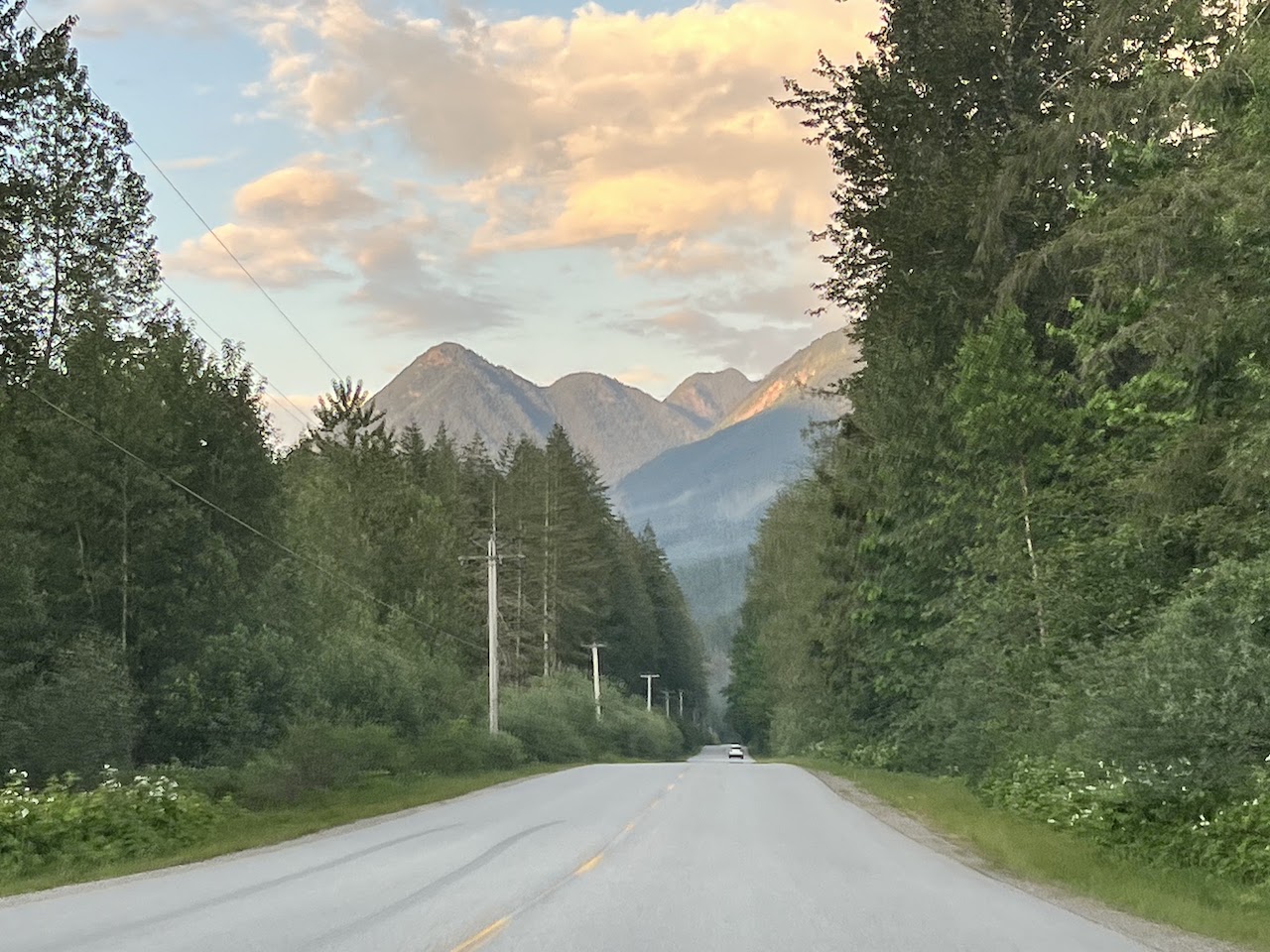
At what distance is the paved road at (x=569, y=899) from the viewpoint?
9.24 m

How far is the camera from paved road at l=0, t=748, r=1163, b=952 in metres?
9.24

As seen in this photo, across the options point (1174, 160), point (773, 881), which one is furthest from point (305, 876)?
point (1174, 160)

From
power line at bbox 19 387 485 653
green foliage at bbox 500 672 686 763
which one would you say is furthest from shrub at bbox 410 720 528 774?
power line at bbox 19 387 485 653

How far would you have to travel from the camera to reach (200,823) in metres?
18.9

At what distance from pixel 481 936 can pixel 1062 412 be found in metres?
19.7

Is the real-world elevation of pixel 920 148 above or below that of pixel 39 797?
above

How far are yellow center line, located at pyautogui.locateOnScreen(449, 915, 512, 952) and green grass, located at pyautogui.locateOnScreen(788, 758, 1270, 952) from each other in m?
5.56

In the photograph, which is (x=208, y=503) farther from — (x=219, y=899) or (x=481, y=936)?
(x=481, y=936)

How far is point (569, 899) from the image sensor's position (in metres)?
11.4

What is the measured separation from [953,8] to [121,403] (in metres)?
20.8

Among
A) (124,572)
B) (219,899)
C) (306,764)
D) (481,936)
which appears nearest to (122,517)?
(124,572)

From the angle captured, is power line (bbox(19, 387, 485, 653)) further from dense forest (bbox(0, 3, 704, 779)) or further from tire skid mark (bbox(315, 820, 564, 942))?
tire skid mark (bbox(315, 820, 564, 942))

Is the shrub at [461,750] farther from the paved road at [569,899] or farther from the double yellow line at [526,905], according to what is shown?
the double yellow line at [526,905]

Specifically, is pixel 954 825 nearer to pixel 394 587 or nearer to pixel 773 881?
pixel 773 881
